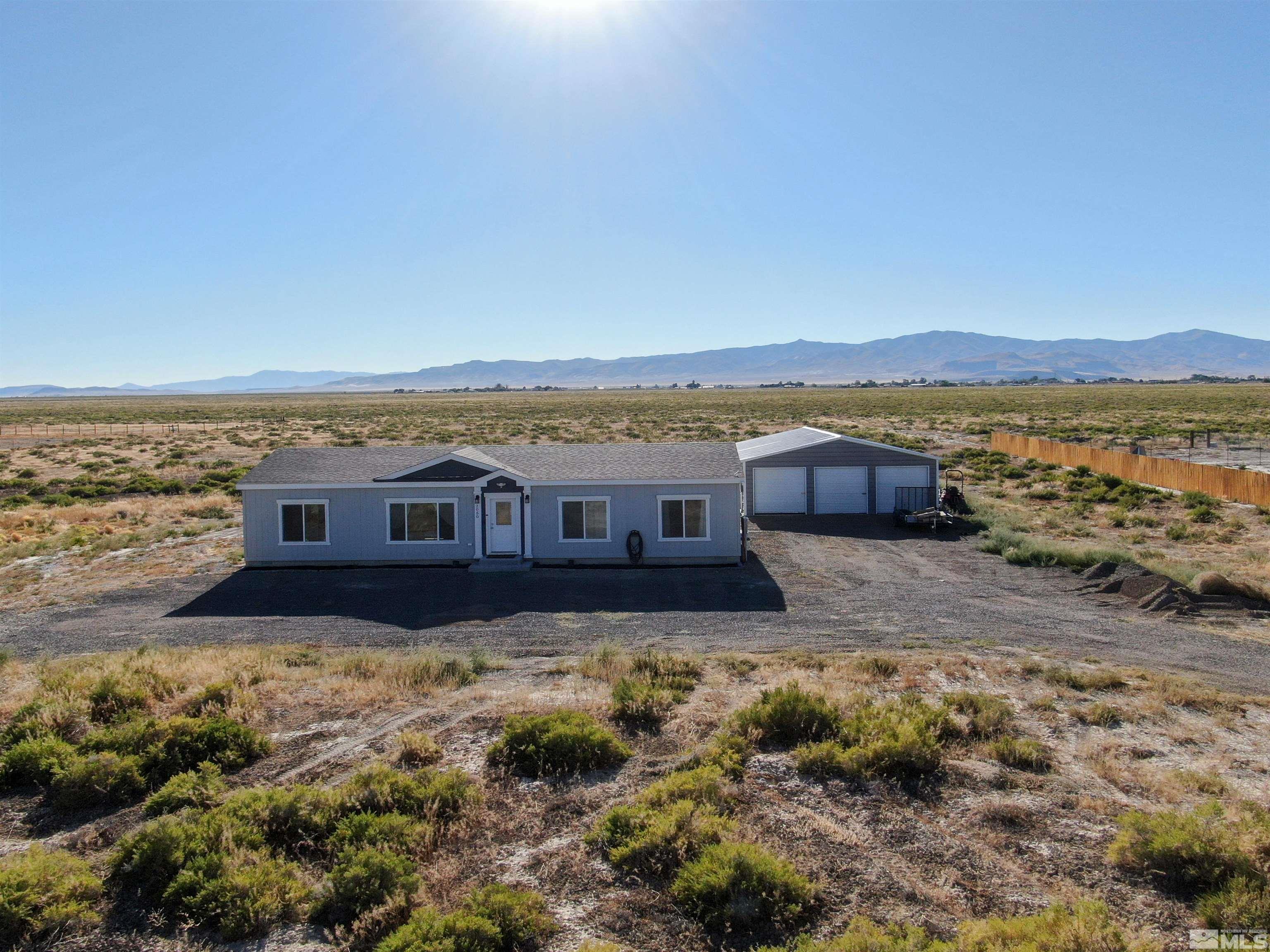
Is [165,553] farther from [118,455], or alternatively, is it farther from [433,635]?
[118,455]

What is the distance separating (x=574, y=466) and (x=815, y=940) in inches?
758

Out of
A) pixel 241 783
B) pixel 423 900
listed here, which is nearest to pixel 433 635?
pixel 241 783

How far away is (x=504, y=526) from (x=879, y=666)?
13.2 m

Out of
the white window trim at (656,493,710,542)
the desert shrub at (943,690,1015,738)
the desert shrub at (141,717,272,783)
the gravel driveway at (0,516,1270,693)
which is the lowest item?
the gravel driveway at (0,516,1270,693)

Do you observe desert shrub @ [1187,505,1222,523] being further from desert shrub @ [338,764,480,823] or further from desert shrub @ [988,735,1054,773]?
desert shrub @ [338,764,480,823]

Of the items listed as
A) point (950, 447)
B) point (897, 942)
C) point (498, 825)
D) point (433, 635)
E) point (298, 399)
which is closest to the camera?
point (897, 942)

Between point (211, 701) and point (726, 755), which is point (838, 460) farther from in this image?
point (211, 701)

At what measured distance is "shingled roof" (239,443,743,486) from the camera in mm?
24641

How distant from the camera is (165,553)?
26156 millimetres

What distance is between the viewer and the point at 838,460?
108 feet

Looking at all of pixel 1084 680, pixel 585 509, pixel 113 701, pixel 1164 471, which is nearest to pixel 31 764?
pixel 113 701

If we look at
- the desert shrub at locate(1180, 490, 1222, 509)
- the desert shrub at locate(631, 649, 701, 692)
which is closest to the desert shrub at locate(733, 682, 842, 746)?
the desert shrub at locate(631, 649, 701, 692)

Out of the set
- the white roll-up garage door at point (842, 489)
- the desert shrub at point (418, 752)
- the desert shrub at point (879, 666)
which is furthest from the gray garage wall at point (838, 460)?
the desert shrub at point (418, 752)

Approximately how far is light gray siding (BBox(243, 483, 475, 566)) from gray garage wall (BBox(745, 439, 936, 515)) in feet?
39.9
